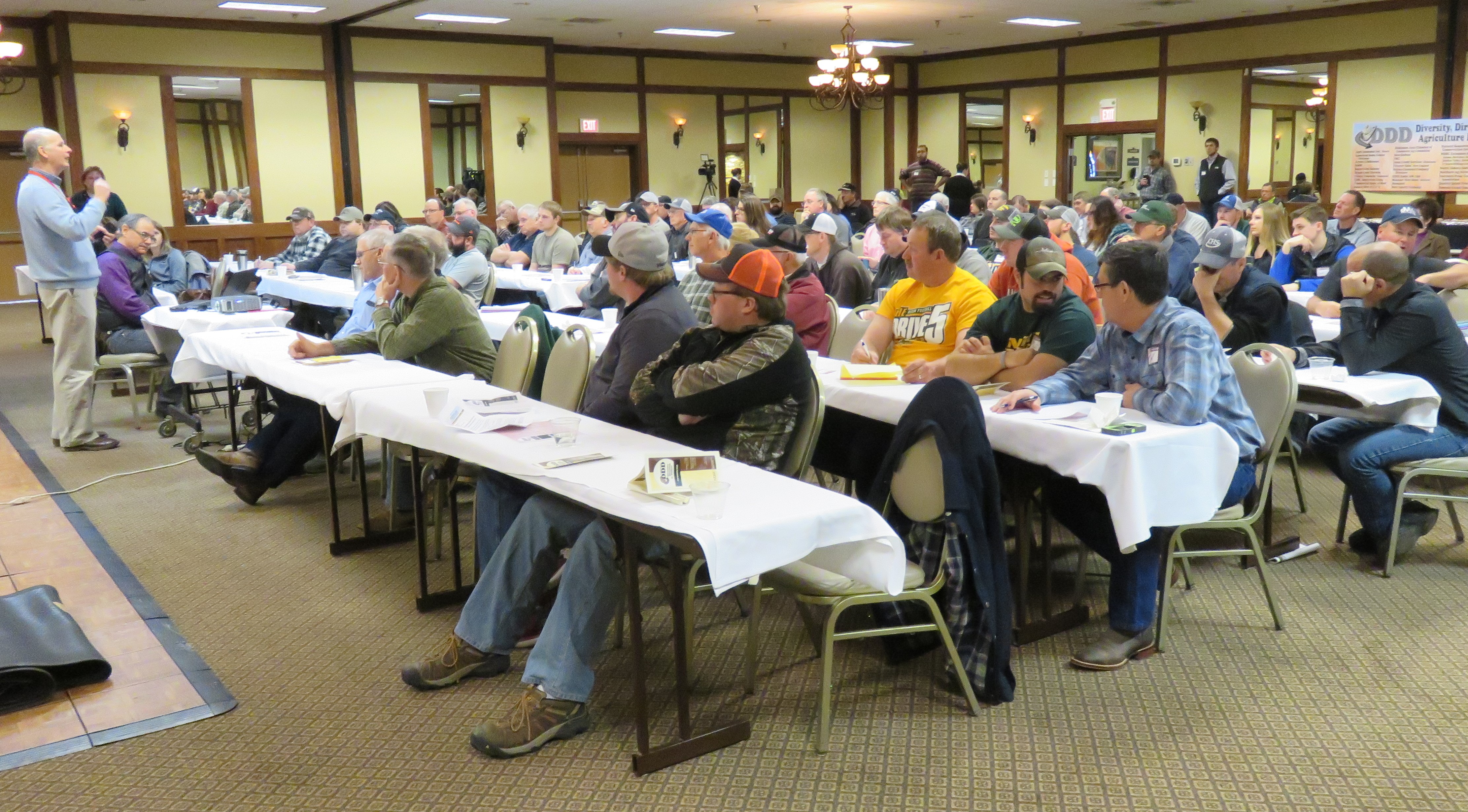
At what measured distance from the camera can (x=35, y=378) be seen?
8750 millimetres

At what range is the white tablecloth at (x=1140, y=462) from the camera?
2.97m

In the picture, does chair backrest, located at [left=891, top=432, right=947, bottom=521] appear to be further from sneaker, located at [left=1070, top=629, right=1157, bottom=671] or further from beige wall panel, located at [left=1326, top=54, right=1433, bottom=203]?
beige wall panel, located at [left=1326, top=54, right=1433, bottom=203]

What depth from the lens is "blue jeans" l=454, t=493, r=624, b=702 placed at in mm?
2820

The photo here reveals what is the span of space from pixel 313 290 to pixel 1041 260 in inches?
224

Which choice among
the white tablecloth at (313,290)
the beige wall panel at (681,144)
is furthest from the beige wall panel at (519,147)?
the white tablecloth at (313,290)

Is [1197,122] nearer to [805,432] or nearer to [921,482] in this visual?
[805,432]

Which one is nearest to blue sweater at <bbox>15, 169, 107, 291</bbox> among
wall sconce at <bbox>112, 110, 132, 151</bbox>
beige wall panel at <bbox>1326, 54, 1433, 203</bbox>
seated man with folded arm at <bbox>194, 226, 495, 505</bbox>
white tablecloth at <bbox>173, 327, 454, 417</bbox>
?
white tablecloth at <bbox>173, 327, 454, 417</bbox>

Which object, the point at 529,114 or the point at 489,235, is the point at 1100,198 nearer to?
the point at 489,235

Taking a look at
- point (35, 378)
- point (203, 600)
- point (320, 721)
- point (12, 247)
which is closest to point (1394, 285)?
point (320, 721)

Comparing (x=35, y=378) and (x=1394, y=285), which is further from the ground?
(x=1394, y=285)

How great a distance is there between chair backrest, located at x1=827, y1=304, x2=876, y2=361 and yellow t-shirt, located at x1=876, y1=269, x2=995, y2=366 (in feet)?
1.07

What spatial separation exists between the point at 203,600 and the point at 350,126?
11.3 meters

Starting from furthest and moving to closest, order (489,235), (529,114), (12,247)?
(529,114), (12,247), (489,235)

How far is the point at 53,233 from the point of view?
19.6 ft
